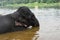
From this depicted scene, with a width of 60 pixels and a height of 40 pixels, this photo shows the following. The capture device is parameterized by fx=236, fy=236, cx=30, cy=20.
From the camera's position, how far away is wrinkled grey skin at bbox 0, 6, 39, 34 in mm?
4867

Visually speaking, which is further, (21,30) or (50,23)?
(50,23)

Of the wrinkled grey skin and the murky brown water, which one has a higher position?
the wrinkled grey skin

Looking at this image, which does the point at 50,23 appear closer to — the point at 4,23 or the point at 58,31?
the point at 58,31

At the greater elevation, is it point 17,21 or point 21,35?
point 17,21

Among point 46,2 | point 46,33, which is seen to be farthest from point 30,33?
point 46,2

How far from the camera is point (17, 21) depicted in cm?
507

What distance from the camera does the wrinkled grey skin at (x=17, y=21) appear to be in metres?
4.87

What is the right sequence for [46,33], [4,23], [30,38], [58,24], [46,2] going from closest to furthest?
1. [30,38]
2. [46,33]
3. [4,23]
4. [58,24]
5. [46,2]

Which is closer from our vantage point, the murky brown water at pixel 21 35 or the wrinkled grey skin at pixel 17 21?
the murky brown water at pixel 21 35

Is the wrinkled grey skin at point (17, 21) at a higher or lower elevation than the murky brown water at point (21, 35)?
higher

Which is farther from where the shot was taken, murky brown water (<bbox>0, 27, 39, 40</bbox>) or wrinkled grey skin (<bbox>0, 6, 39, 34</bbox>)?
wrinkled grey skin (<bbox>0, 6, 39, 34</bbox>)

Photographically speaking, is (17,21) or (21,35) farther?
(17,21)

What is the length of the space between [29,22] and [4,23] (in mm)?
595

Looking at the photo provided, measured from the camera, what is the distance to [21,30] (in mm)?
5000
